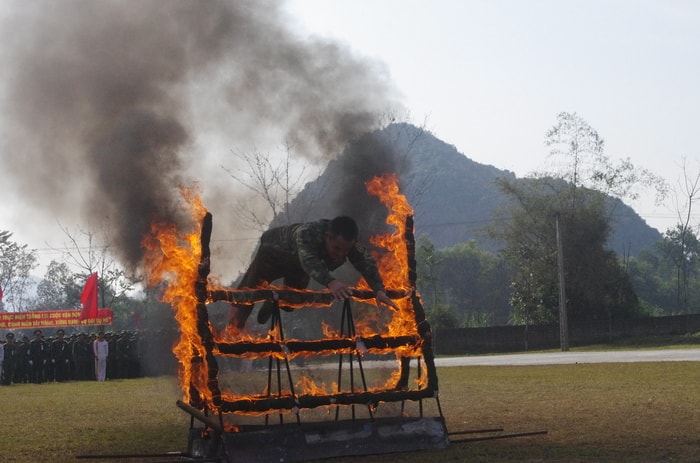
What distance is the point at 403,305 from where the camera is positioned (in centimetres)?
1200

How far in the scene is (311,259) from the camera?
432 inches

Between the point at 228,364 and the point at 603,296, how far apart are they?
1816 inches

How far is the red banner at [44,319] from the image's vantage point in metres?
44.3

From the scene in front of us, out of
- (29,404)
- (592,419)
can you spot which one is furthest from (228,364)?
(592,419)

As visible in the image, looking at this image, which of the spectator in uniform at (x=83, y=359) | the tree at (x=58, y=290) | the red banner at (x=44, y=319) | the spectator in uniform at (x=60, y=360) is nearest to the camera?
the spectator in uniform at (x=60, y=360)

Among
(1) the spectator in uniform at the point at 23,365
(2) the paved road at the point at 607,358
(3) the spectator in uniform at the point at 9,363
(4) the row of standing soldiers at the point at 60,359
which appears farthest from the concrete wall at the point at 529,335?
(3) the spectator in uniform at the point at 9,363

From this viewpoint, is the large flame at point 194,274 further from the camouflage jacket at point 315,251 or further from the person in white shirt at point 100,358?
the person in white shirt at point 100,358

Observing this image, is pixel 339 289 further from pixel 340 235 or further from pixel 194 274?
pixel 194 274

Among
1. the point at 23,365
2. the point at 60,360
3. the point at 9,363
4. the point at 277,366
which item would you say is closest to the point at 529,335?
the point at 60,360

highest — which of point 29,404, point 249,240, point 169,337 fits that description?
point 249,240

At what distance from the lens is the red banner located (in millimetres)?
44312

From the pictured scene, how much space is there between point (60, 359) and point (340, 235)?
29156mm

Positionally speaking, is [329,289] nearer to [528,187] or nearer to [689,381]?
[689,381]

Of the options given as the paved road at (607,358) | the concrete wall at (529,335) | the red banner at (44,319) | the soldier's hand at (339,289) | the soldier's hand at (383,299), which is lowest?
the paved road at (607,358)
